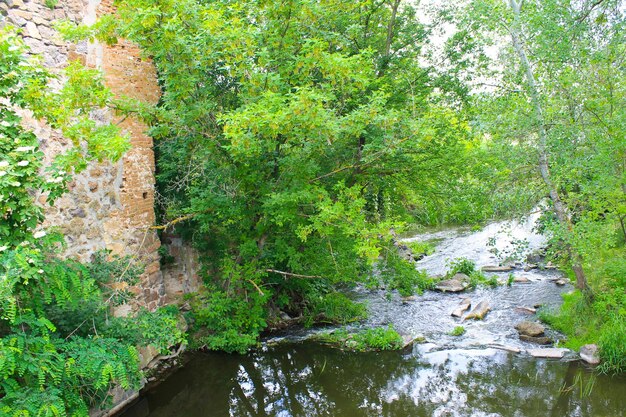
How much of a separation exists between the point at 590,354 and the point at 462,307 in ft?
8.69

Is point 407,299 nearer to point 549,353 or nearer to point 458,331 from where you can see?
point 458,331

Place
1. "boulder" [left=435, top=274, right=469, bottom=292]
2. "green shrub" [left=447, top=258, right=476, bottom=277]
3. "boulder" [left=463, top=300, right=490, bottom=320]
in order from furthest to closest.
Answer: "green shrub" [left=447, top=258, right=476, bottom=277] → "boulder" [left=435, top=274, right=469, bottom=292] → "boulder" [left=463, top=300, right=490, bottom=320]

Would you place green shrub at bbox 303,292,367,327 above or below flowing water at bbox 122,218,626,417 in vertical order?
above

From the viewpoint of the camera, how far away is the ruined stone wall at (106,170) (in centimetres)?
509

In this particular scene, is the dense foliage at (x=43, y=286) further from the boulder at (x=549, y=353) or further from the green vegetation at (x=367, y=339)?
the boulder at (x=549, y=353)

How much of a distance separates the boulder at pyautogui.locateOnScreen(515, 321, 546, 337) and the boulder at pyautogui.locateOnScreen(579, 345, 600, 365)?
80cm

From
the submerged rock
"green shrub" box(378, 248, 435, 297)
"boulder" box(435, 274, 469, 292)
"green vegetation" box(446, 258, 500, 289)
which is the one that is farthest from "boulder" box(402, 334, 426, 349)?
"green vegetation" box(446, 258, 500, 289)

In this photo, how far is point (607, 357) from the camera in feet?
20.1

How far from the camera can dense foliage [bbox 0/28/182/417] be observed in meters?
3.54

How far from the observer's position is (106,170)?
604 centimetres

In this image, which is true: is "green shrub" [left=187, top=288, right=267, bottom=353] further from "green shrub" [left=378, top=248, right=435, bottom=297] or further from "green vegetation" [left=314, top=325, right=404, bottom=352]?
"green shrub" [left=378, top=248, right=435, bottom=297]

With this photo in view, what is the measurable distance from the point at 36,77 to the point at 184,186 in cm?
364

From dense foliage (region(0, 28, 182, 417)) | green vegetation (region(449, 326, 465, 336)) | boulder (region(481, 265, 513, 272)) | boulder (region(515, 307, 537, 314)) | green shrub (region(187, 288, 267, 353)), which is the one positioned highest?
dense foliage (region(0, 28, 182, 417))

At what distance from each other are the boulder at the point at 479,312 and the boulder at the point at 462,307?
0.60 ft
